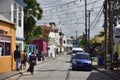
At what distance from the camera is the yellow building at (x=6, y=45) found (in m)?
29.2

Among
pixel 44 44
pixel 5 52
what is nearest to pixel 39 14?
pixel 44 44

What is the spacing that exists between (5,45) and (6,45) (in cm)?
41

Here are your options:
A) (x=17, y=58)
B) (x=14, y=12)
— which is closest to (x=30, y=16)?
(x=14, y=12)

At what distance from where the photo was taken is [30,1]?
63406mm

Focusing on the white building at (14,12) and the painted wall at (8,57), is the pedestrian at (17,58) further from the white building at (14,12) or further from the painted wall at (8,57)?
the white building at (14,12)

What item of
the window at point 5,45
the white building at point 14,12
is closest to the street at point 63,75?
the window at point 5,45

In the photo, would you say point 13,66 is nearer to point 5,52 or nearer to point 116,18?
point 5,52

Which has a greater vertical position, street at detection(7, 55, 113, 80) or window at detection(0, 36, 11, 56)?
window at detection(0, 36, 11, 56)

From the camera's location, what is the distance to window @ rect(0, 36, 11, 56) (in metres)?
29.3

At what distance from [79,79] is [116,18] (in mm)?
40469

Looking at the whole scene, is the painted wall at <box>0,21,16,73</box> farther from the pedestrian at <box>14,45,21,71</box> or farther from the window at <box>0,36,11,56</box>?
the pedestrian at <box>14,45,21,71</box>

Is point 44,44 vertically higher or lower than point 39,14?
lower

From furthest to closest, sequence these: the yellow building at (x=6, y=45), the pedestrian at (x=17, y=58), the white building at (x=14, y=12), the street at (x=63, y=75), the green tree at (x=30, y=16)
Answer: the green tree at (x=30, y=16)
the white building at (x=14, y=12)
the pedestrian at (x=17, y=58)
the yellow building at (x=6, y=45)
the street at (x=63, y=75)

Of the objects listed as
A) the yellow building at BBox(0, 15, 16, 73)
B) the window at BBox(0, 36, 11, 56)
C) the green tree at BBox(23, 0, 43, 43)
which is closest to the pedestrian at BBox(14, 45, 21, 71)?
the yellow building at BBox(0, 15, 16, 73)
